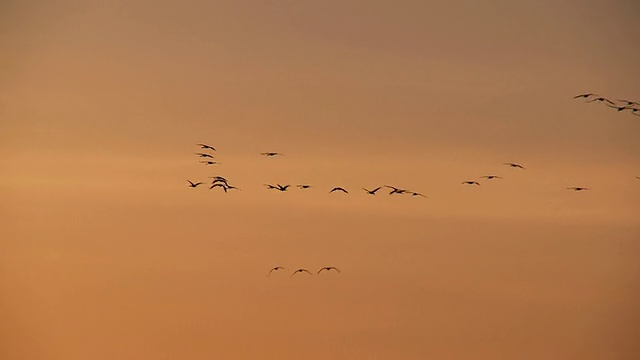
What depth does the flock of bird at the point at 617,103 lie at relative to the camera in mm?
1657

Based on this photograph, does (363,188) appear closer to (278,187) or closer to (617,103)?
→ (278,187)

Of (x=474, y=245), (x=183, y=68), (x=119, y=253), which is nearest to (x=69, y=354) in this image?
(x=119, y=253)

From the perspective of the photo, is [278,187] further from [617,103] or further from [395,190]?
[617,103]

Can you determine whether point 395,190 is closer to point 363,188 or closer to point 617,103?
point 363,188

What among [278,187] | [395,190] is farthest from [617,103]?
[278,187]

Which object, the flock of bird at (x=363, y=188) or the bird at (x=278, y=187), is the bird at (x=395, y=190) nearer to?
the flock of bird at (x=363, y=188)

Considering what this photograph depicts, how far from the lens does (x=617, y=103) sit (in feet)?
5.44

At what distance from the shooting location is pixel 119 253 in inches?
64.5

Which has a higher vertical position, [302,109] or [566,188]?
[302,109]

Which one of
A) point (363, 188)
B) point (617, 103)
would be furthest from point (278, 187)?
point (617, 103)

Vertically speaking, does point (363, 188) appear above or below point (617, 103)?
below

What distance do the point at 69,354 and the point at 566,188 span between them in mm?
1356

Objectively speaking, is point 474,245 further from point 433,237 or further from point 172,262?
point 172,262

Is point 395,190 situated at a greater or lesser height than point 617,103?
lesser
